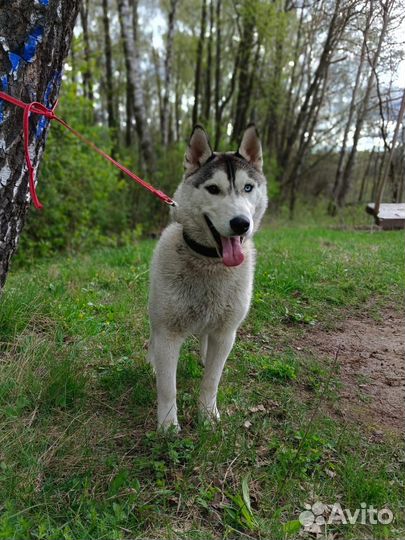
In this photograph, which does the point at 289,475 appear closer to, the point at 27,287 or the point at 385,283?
the point at 27,287

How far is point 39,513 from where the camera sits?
5.94ft

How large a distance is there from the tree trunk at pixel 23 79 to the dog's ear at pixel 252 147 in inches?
48.3

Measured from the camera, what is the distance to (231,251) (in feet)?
8.01

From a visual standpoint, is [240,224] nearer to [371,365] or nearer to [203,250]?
[203,250]

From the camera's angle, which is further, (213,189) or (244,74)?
(244,74)

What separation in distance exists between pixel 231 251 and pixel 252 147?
84 centimetres

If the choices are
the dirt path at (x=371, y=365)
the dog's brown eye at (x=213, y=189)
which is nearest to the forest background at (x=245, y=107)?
the dirt path at (x=371, y=365)

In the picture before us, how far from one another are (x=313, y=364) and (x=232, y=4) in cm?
1765

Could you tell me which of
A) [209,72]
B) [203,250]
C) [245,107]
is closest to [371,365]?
[203,250]

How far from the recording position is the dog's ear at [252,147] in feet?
9.04

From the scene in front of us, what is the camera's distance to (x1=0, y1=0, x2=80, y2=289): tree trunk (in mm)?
2199

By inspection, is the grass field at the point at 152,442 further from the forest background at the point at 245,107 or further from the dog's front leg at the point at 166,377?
the forest background at the point at 245,107

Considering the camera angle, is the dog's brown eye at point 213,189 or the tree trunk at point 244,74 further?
the tree trunk at point 244,74

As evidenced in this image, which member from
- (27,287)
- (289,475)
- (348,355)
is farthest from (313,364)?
(27,287)
